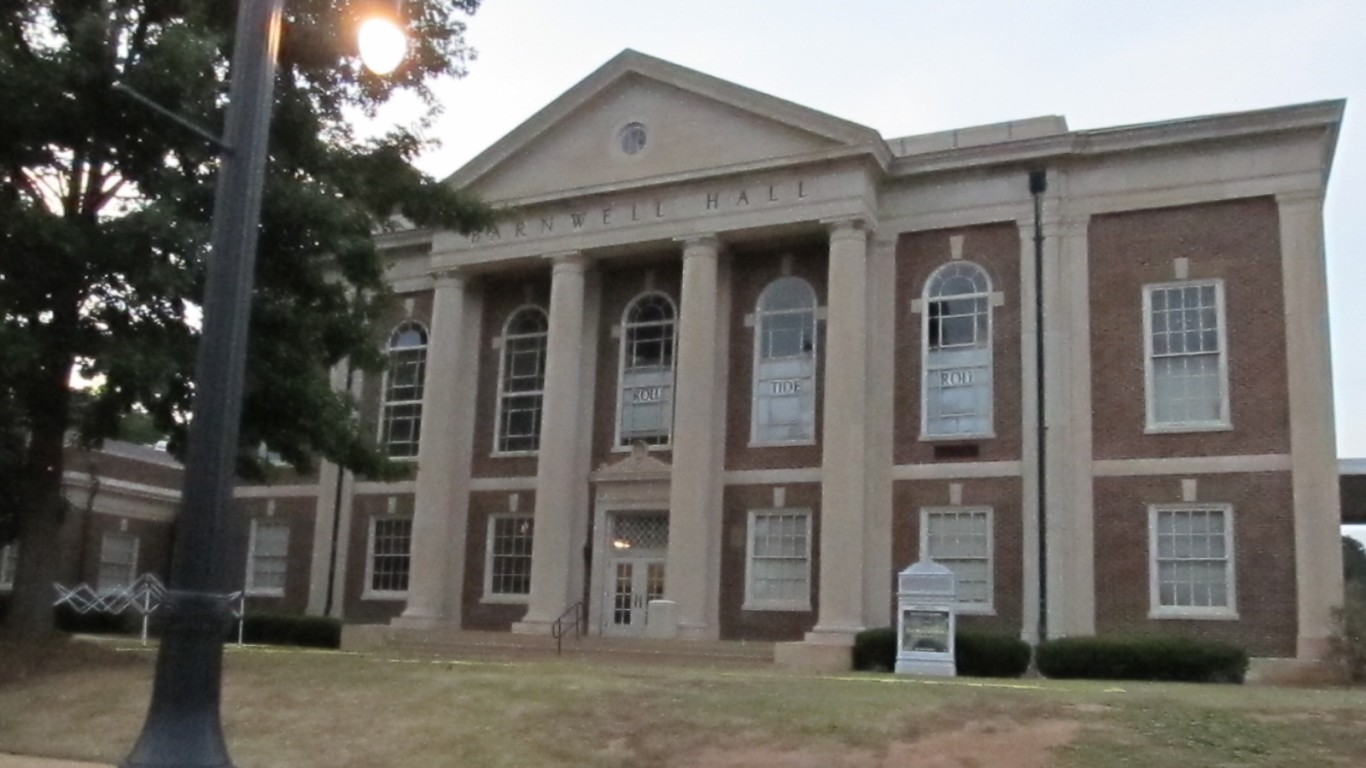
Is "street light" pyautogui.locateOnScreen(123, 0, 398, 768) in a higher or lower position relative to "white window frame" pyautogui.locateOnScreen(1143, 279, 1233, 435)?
lower

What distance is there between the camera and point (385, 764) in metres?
13.1

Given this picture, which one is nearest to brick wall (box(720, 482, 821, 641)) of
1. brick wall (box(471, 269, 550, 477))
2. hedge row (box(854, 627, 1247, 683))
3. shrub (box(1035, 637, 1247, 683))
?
hedge row (box(854, 627, 1247, 683))

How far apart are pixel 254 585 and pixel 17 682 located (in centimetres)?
2027

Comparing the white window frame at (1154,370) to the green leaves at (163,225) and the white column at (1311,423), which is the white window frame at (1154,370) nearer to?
the white column at (1311,423)

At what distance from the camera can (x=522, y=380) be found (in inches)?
1346

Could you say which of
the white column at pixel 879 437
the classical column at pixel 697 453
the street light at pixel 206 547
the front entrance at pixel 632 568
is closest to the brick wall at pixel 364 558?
the front entrance at pixel 632 568

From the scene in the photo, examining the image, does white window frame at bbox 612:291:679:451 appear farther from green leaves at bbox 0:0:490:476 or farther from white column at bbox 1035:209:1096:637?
green leaves at bbox 0:0:490:476

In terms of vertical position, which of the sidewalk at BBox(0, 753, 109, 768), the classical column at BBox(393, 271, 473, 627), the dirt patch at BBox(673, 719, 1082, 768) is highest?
the classical column at BBox(393, 271, 473, 627)

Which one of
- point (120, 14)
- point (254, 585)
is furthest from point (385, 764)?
point (254, 585)

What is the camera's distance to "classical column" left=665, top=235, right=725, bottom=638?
29094mm

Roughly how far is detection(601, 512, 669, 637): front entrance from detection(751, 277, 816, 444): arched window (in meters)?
3.36

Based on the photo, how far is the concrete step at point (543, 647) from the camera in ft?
87.4

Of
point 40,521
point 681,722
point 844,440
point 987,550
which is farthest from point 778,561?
point 681,722

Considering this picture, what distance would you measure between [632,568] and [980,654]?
30.5 feet
